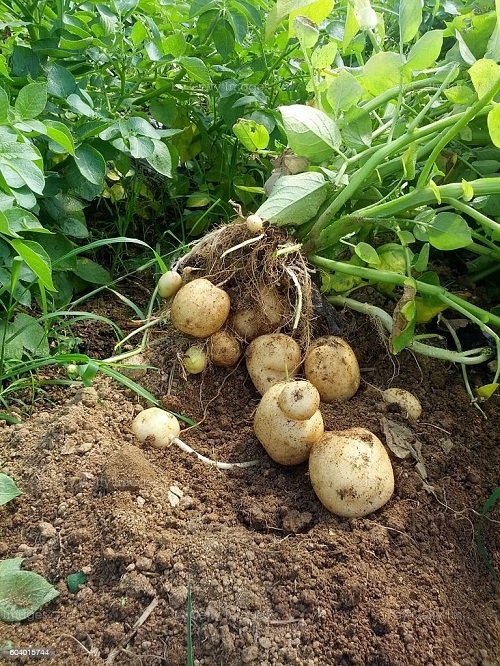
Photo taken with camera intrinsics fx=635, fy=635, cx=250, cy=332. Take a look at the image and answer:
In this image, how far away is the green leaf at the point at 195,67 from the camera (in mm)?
1627

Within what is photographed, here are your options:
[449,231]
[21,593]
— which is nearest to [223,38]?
[449,231]

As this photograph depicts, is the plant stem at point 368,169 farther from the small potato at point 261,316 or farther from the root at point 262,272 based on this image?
the small potato at point 261,316

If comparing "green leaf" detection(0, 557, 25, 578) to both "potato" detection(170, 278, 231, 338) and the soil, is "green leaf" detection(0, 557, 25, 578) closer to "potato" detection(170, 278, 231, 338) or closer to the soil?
the soil

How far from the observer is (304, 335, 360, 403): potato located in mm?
1471

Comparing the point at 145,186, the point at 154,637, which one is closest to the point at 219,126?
the point at 145,186

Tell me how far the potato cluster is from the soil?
5 cm

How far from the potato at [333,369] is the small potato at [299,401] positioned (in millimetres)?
181

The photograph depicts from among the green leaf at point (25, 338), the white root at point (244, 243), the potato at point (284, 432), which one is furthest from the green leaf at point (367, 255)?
the green leaf at point (25, 338)

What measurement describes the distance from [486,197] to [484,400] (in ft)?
1.59

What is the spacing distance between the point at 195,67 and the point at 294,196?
46 cm

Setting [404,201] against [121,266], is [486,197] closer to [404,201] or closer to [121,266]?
[404,201]

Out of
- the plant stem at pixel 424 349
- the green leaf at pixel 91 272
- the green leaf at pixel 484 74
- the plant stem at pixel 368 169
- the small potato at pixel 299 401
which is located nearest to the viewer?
the green leaf at pixel 484 74

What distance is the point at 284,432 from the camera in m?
1.31

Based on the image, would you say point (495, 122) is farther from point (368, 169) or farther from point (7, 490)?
point (7, 490)
